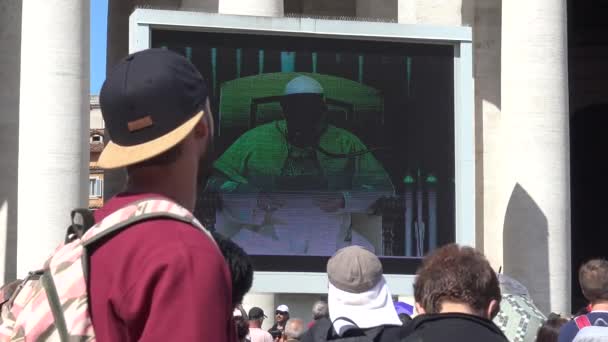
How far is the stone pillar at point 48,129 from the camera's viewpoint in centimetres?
3016

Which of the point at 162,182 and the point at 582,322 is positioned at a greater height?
the point at 162,182

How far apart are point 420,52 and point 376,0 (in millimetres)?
12474

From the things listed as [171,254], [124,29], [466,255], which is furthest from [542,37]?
[171,254]

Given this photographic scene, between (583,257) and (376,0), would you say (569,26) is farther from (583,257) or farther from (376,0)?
(376,0)

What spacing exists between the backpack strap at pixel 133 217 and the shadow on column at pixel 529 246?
3138cm

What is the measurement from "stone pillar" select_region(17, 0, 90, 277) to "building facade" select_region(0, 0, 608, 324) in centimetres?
3

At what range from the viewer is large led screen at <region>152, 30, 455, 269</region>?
2906 cm

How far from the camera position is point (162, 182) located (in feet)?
14.6

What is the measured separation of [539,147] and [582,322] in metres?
25.2

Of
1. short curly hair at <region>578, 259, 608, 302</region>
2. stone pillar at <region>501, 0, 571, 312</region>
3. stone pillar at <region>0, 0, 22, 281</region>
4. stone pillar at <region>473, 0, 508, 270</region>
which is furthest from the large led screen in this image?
short curly hair at <region>578, 259, 608, 302</region>

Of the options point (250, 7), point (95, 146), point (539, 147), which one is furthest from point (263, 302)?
point (95, 146)

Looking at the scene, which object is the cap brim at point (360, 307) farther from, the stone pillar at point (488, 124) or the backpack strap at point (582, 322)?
the stone pillar at point (488, 124)

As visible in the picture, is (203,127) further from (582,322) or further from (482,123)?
(482,123)

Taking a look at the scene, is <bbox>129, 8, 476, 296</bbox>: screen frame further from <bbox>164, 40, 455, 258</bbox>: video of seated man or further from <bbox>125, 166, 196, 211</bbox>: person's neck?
<bbox>125, 166, 196, 211</bbox>: person's neck
